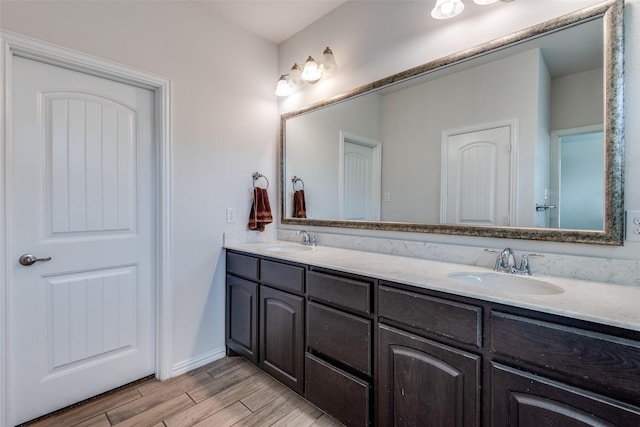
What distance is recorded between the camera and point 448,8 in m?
1.48

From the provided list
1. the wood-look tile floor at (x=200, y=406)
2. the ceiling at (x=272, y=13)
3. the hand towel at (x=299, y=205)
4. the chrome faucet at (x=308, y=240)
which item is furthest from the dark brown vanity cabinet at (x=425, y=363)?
the ceiling at (x=272, y=13)

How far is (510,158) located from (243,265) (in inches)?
66.9

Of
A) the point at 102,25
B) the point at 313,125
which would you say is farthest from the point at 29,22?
the point at 313,125

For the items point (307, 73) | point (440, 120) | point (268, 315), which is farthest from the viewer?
point (307, 73)

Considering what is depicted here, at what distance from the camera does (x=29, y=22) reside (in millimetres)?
1483

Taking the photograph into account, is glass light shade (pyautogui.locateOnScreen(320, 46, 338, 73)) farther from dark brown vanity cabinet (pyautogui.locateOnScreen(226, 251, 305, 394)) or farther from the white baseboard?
the white baseboard

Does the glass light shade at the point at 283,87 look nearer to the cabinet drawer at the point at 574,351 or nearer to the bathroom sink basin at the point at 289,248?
the bathroom sink basin at the point at 289,248

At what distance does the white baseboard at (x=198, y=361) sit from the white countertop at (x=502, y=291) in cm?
97

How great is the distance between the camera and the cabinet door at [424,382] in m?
1.04

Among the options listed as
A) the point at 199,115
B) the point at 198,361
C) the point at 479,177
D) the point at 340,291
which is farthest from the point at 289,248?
the point at 479,177

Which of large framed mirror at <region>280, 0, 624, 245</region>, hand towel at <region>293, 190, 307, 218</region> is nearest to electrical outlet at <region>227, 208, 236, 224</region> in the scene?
hand towel at <region>293, 190, 307, 218</region>

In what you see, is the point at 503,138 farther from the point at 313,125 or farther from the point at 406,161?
the point at 313,125

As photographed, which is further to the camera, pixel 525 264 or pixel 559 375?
pixel 525 264

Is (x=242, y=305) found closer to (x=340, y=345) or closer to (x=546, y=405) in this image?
(x=340, y=345)
